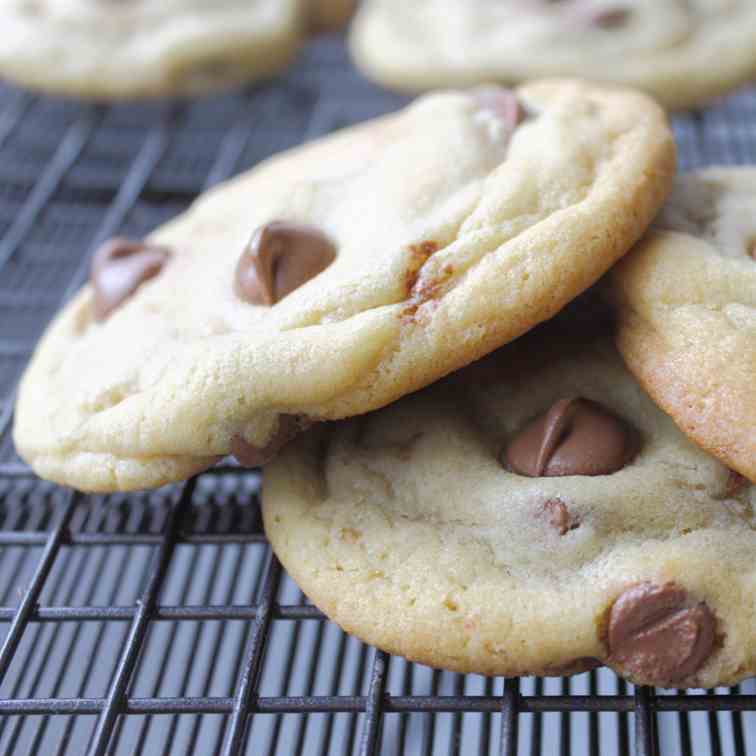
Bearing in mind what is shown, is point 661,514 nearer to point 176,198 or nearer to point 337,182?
point 337,182

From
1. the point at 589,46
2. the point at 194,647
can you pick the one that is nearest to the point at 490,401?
the point at 194,647

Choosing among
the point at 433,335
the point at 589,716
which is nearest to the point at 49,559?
the point at 433,335

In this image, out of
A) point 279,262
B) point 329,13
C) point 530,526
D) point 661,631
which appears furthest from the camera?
point 329,13

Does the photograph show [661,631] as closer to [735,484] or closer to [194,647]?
[735,484]

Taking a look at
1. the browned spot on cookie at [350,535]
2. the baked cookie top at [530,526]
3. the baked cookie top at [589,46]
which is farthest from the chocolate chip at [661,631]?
the baked cookie top at [589,46]

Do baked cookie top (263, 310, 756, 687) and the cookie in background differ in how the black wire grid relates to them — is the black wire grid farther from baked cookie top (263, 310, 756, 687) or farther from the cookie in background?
the cookie in background

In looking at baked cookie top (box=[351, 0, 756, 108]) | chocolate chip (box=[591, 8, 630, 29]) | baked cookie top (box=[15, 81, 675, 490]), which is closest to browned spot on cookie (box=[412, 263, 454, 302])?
baked cookie top (box=[15, 81, 675, 490])
